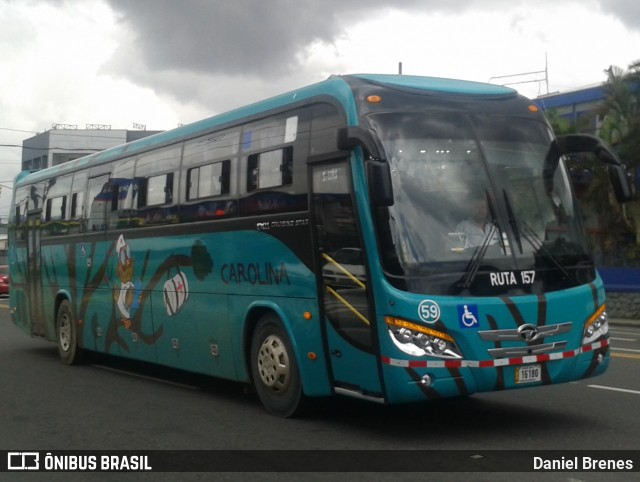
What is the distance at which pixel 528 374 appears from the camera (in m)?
8.61

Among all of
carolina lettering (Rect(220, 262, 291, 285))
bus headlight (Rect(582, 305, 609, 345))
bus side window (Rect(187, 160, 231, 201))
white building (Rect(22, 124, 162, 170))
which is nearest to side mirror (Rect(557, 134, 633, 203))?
bus headlight (Rect(582, 305, 609, 345))

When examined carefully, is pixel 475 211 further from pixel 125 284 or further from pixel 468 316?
pixel 125 284

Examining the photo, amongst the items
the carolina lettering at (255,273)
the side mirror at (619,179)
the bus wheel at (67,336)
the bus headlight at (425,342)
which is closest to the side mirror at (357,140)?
the bus headlight at (425,342)

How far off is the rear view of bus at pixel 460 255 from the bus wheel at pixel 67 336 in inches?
320

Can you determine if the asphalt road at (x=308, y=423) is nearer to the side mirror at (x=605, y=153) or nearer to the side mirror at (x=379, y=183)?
the side mirror at (x=379, y=183)

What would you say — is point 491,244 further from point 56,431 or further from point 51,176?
point 51,176

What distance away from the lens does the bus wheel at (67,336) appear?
1616 cm

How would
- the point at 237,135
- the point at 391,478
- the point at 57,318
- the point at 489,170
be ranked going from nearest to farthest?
the point at 391,478 < the point at 489,170 < the point at 237,135 < the point at 57,318

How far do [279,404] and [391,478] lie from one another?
3001 millimetres

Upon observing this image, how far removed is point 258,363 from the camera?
10438mm

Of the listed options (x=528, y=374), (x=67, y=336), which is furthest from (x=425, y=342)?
(x=67, y=336)

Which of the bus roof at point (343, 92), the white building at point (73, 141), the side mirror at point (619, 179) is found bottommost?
the side mirror at point (619, 179)

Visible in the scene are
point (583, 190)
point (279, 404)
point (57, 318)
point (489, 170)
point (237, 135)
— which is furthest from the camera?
point (583, 190)

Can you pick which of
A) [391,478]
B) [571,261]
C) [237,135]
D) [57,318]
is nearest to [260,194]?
[237,135]
